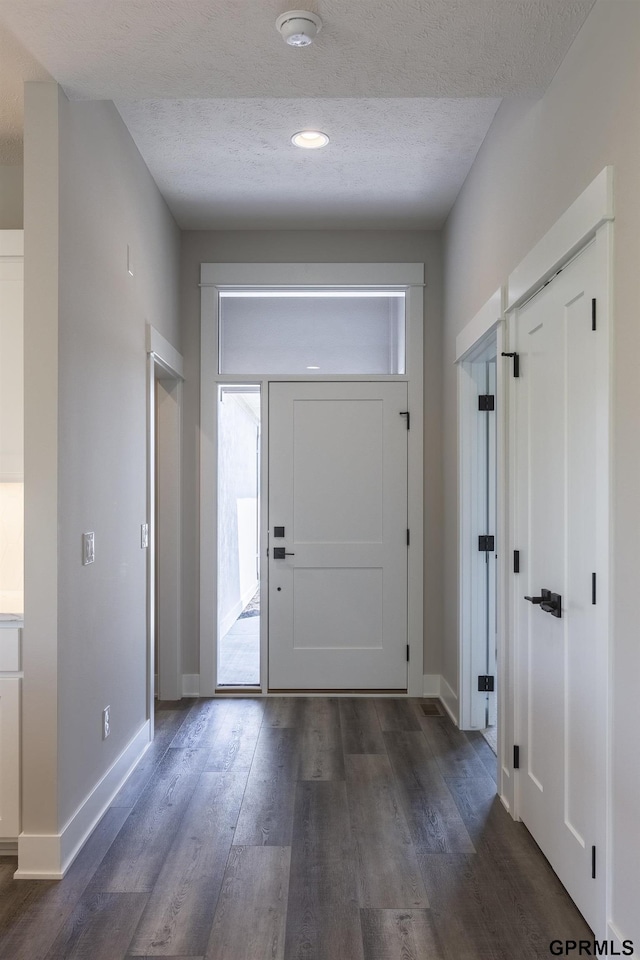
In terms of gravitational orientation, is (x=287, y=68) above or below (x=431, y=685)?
above

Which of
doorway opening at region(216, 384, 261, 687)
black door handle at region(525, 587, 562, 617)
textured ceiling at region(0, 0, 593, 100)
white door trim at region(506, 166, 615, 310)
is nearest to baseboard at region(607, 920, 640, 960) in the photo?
black door handle at region(525, 587, 562, 617)

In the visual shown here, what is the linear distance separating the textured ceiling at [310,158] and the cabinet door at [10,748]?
2451mm

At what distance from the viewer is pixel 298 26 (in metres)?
2.00

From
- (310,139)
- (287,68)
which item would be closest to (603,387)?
(287,68)

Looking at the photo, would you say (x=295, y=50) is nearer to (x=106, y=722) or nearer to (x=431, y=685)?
(x=106, y=722)

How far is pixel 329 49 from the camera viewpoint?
2.17m

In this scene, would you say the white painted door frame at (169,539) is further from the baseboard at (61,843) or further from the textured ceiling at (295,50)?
the textured ceiling at (295,50)

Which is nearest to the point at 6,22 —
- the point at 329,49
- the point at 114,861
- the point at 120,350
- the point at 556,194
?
the point at 329,49

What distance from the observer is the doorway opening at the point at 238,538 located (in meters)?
5.25

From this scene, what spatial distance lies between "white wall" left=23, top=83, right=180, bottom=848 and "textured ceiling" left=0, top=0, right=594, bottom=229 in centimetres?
25

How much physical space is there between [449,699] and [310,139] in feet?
10.3

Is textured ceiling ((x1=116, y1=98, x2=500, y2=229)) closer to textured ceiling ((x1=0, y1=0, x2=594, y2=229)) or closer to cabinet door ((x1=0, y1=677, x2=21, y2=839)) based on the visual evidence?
textured ceiling ((x1=0, y1=0, x2=594, y2=229))

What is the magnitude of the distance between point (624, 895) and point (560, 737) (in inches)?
22.2

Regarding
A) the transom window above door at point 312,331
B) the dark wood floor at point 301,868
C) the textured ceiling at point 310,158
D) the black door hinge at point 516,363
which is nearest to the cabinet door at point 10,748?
the dark wood floor at point 301,868
